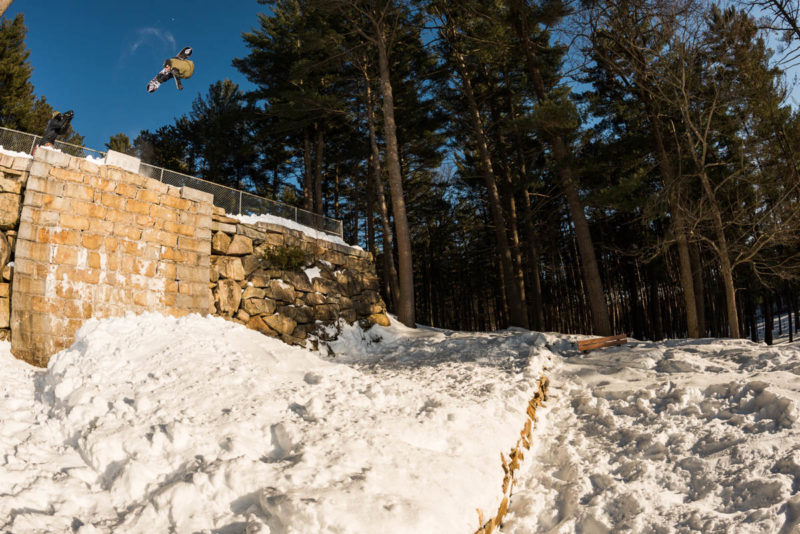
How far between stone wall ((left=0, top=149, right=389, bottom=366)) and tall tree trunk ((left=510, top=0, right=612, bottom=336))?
719 centimetres

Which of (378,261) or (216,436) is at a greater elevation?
(378,261)

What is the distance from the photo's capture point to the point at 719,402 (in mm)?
4383

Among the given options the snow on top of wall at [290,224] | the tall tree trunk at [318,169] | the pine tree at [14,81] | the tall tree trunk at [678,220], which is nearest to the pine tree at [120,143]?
the pine tree at [14,81]

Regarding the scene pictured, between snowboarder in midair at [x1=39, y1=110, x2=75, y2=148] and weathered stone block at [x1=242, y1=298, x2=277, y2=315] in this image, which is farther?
weathered stone block at [x1=242, y1=298, x2=277, y2=315]

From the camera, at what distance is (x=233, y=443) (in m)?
3.23

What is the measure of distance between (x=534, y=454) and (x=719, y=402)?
2.03 metres

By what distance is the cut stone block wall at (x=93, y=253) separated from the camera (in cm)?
628

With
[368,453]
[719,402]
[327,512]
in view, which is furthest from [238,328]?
[719,402]

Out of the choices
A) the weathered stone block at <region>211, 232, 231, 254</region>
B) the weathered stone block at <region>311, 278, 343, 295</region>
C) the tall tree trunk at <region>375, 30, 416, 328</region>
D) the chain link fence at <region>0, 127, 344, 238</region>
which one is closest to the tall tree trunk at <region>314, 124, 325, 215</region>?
the chain link fence at <region>0, 127, 344, 238</region>

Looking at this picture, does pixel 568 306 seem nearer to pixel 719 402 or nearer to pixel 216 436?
pixel 719 402

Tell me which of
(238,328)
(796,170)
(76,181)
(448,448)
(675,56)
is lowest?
(448,448)

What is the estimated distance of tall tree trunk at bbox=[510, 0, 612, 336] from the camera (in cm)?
1149

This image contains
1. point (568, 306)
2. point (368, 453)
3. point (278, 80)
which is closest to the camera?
point (368, 453)

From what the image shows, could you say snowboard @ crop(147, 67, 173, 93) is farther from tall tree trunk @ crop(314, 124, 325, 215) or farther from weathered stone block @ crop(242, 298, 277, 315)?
tall tree trunk @ crop(314, 124, 325, 215)
